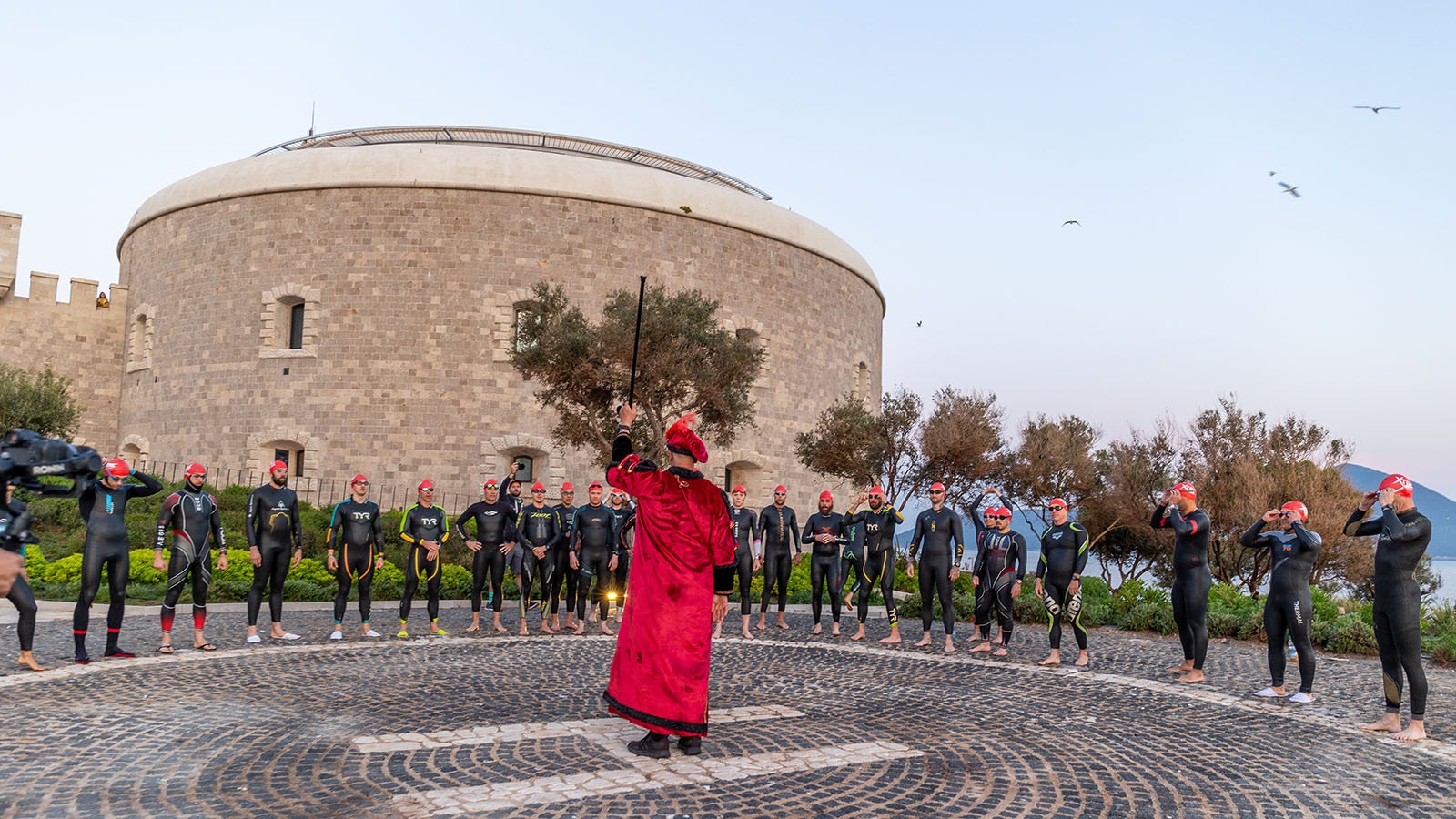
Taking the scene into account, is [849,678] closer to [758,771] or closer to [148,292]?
[758,771]

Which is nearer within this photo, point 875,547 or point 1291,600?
point 1291,600

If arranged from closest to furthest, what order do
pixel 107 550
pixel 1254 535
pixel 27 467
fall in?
1. pixel 27 467
2. pixel 1254 535
3. pixel 107 550

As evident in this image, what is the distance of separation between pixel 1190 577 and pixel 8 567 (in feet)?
31.7

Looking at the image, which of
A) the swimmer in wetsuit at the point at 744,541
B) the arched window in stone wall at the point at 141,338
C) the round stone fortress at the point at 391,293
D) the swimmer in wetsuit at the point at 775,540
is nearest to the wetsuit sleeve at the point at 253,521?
the swimmer in wetsuit at the point at 744,541

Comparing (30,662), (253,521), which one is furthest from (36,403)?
(30,662)

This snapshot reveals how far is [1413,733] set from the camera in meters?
6.86

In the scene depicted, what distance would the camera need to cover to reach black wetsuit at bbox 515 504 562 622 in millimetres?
12039

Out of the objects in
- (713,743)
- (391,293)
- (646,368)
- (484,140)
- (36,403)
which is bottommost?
(713,743)

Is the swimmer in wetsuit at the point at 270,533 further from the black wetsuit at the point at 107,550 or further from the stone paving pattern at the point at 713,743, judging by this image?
the black wetsuit at the point at 107,550

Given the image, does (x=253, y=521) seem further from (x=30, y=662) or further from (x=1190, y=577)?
(x=1190, y=577)

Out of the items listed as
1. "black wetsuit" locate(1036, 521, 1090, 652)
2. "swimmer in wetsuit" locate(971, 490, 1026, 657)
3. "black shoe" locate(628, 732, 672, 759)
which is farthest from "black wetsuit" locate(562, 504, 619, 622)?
"black shoe" locate(628, 732, 672, 759)

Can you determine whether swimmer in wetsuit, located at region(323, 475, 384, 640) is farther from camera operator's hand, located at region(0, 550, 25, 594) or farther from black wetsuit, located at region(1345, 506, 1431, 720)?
black wetsuit, located at region(1345, 506, 1431, 720)

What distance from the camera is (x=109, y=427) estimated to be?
2808cm

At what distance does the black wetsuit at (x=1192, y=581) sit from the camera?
926cm
